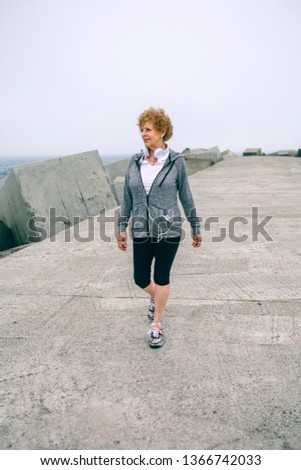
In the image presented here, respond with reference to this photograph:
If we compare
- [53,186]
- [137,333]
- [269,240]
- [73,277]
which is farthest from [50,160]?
[137,333]

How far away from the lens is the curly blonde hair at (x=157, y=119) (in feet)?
9.44

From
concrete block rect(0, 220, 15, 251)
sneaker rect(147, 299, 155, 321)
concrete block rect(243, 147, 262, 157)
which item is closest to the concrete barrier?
concrete block rect(243, 147, 262, 157)

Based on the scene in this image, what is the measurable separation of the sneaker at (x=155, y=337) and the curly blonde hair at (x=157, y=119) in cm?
146

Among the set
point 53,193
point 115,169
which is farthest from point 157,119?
point 115,169

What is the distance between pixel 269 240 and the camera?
5.48m

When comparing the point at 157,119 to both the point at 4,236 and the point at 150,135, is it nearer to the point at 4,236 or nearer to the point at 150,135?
the point at 150,135

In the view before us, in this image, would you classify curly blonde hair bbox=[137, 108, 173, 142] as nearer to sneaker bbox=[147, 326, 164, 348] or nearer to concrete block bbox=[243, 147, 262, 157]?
sneaker bbox=[147, 326, 164, 348]

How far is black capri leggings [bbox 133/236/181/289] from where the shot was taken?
2898mm

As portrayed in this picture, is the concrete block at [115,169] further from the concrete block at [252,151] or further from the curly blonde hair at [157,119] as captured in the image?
the concrete block at [252,151]

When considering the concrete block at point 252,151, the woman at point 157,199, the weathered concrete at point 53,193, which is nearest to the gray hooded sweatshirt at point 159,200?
the woman at point 157,199

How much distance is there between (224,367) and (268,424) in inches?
21.2
